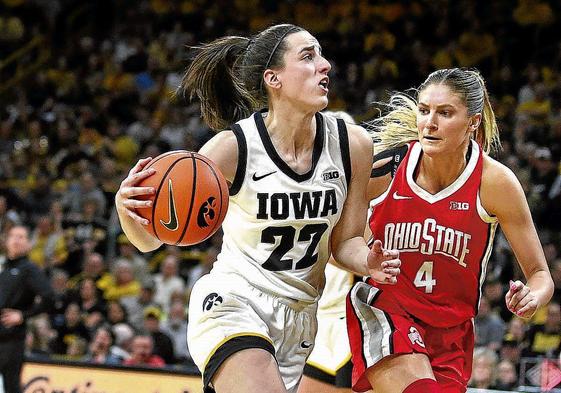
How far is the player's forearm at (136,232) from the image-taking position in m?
3.55

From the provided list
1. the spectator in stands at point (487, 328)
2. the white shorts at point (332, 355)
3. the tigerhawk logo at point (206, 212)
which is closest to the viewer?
the tigerhawk logo at point (206, 212)

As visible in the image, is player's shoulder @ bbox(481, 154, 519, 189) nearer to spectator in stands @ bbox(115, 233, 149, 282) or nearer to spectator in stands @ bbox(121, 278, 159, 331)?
spectator in stands @ bbox(121, 278, 159, 331)

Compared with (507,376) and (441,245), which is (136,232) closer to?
(441,245)

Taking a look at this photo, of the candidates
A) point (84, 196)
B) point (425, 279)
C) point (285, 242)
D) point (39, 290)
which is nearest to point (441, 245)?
point (425, 279)

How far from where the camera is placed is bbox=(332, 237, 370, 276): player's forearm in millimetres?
3666

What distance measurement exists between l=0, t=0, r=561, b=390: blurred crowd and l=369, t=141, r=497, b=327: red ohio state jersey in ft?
10.6

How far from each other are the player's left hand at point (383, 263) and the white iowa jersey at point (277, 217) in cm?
32

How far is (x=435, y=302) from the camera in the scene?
3.94m

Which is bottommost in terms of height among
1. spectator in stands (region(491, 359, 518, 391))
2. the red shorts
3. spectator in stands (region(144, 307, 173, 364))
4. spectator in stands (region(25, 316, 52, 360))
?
spectator in stands (region(25, 316, 52, 360))

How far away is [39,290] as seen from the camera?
7652 mm

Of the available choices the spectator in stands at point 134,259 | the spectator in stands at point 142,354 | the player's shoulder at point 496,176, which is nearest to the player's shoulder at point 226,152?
the player's shoulder at point 496,176

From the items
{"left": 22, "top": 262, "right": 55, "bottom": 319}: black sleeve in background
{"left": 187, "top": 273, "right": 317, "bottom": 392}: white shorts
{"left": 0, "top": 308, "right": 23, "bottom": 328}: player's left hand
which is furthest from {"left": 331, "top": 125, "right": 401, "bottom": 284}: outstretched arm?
{"left": 22, "top": 262, "right": 55, "bottom": 319}: black sleeve in background

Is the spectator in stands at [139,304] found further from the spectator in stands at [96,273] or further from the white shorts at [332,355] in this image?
the white shorts at [332,355]

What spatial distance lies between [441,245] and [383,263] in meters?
0.54
